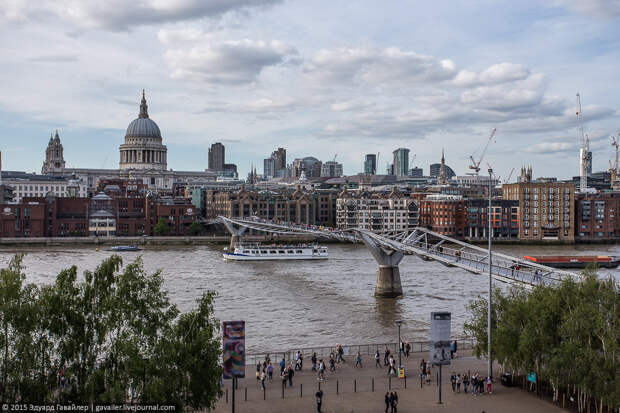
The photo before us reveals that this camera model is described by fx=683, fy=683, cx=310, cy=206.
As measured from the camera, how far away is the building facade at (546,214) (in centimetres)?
10869

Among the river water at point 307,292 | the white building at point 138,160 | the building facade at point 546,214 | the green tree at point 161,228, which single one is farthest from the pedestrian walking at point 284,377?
the white building at point 138,160

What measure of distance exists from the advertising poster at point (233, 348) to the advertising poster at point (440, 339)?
246 inches

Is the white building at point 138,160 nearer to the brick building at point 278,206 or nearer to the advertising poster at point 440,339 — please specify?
the brick building at point 278,206

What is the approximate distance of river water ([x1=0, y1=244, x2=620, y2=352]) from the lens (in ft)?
113

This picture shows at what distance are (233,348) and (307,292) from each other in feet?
94.6

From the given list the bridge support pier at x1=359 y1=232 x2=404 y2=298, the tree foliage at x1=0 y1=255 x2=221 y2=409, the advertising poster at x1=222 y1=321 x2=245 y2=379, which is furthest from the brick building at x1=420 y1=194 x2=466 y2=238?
the tree foliage at x1=0 y1=255 x2=221 y2=409

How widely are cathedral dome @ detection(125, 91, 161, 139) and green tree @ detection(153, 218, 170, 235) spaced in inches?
3587

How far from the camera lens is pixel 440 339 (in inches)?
853

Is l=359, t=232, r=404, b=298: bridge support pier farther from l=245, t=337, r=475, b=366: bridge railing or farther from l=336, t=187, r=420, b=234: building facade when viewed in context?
l=336, t=187, r=420, b=234: building facade

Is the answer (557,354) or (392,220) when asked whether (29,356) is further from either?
(392,220)

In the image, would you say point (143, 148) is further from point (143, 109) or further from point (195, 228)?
point (195, 228)

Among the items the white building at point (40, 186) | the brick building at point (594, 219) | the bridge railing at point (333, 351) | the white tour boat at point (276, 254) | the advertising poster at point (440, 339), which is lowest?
the bridge railing at point (333, 351)

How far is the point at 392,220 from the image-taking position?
368 ft

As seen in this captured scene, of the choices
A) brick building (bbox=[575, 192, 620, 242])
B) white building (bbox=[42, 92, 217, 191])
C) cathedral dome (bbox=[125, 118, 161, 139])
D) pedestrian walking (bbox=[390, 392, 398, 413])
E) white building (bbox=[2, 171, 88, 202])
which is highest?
cathedral dome (bbox=[125, 118, 161, 139])
